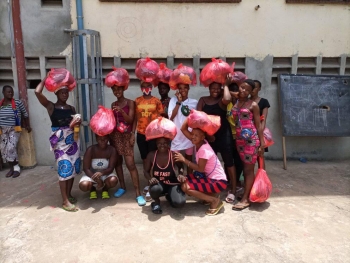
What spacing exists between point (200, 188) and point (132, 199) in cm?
93

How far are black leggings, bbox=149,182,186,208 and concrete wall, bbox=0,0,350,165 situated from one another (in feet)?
6.09

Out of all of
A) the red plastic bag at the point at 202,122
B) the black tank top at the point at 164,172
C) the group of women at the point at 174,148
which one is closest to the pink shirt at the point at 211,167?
the group of women at the point at 174,148

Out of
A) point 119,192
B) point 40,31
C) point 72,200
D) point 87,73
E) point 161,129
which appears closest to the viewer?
point 161,129

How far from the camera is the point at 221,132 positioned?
369 centimetres

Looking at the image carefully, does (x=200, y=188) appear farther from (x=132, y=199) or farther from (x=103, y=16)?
(x=103, y=16)

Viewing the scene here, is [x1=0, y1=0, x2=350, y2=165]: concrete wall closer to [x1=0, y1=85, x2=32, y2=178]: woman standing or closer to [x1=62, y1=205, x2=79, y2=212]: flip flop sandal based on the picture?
[x1=0, y1=85, x2=32, y2=178]: woman standing

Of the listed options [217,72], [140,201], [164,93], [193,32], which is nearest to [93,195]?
[140,201]

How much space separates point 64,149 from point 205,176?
169 cm

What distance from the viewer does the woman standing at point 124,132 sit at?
12.0ft

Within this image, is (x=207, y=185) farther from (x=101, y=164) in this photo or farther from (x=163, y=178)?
(x=101, y=164)

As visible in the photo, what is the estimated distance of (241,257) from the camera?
261 cm

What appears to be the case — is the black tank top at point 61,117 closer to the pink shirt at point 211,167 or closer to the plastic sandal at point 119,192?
the plastic sandal at point 119,192

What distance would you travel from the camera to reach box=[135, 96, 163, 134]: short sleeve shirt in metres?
3.76

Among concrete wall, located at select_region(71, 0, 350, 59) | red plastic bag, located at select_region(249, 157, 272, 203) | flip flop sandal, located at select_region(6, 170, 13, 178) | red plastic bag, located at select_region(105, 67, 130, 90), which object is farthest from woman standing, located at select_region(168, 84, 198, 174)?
flip flop sandal, located at select_region(6, 170, 13, 178)
